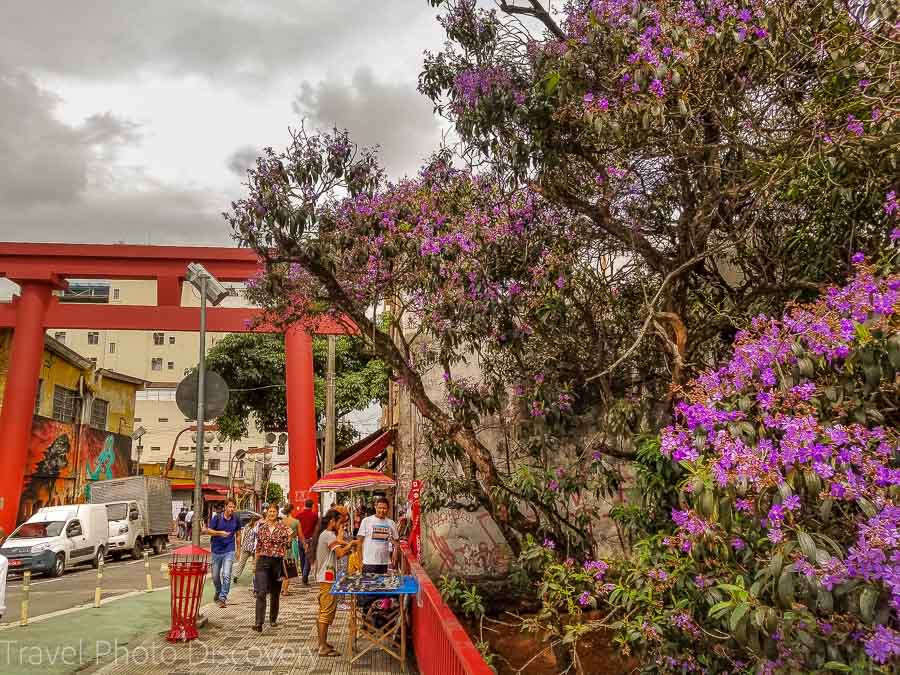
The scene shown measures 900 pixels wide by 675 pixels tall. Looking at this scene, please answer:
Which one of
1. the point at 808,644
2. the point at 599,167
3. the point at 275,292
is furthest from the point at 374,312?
the point at 808,644

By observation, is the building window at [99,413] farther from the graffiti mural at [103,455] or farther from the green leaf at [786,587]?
the green leaf at [786,587]

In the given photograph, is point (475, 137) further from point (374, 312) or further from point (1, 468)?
point (1, 468)

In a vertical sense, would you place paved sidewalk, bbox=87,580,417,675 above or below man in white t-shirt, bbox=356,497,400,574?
below

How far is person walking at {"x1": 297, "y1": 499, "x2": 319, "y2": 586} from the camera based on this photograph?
1461cm

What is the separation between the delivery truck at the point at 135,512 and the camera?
2367cm

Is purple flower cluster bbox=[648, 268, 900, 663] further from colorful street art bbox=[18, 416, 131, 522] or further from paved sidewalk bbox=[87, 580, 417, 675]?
colorful street art bbox=[18, 416, 131, 522]

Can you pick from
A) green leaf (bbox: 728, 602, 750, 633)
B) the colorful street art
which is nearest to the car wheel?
the colorful street art

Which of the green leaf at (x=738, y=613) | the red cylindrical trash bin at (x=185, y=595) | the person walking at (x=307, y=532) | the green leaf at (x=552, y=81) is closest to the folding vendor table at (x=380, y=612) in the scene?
the red cylindrical trash bin at (x=185, y=595)

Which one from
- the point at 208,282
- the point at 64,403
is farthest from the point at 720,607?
the point at 64,403

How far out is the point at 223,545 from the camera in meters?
10.7

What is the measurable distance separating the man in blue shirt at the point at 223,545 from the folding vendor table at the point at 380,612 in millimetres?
3080

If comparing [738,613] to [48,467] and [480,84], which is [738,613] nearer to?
[480,84]

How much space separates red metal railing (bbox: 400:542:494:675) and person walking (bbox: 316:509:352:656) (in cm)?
88

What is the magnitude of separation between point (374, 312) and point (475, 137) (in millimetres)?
2284
